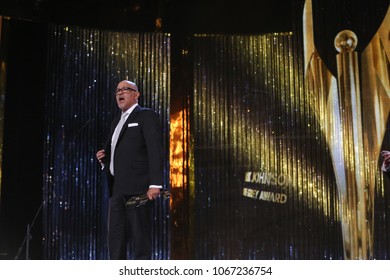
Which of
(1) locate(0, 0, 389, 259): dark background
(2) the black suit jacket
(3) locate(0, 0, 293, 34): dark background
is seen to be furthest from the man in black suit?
(3) locate(0, 0, 293, 34): dark background

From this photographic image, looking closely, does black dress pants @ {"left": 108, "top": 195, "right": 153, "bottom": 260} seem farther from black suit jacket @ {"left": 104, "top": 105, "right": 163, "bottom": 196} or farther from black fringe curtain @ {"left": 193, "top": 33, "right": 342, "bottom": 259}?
black fringe curtain @ {"left": 193, "top": 33, "right": 342, "bottom": 259}

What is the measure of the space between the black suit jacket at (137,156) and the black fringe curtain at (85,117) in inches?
3.1

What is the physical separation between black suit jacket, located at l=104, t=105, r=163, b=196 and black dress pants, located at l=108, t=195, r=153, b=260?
0.23 feet

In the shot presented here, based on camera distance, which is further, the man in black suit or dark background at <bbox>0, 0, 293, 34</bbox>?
dark background at <bbox>0, 0, 293, 34</bbox>

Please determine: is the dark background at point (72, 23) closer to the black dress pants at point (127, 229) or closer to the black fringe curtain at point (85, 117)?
the black fringe curtain at point (85, 117)

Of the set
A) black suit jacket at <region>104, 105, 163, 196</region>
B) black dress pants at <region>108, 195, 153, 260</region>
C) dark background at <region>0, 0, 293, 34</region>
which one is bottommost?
black dress pants at <region>108, 195, 153, 260</region>

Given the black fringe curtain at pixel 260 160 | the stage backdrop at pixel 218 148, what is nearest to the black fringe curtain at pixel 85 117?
the stage backdrop at pixel 218 148

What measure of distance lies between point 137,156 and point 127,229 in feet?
1.07

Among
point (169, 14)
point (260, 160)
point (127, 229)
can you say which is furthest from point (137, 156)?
point (169, 14)

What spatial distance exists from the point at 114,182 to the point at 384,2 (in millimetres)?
1464

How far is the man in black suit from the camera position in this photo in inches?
113

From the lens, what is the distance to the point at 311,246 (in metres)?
2.89

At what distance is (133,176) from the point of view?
288 centimetres
